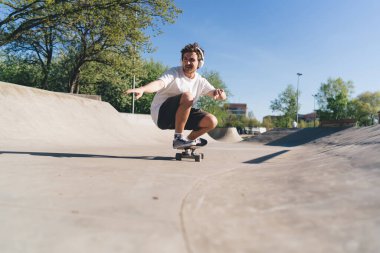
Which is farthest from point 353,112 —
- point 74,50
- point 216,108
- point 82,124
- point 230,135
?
point 82,124

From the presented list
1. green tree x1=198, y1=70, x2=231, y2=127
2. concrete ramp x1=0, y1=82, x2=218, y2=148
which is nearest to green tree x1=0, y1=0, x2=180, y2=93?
concrete ramp x1=0, y1=82, x2=218, y2=148

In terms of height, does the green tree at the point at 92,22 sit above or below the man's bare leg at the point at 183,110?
above

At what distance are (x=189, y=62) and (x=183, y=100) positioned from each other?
646 mm

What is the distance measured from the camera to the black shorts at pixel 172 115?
13.3 feet

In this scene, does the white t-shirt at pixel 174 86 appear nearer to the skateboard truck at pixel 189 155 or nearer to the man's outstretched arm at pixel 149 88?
the man's outstretched arm at pixel 149 88

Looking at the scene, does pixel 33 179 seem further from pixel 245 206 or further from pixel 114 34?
pixel 114 34

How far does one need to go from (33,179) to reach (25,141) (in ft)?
16.0

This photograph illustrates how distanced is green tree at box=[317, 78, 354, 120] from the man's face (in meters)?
48.3

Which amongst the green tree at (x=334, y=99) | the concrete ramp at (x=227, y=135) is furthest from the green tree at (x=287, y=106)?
the concrete ramp at (x=227, y=135)

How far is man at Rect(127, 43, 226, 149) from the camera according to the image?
3.99m

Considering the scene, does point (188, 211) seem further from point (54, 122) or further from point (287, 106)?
point (287, 106)

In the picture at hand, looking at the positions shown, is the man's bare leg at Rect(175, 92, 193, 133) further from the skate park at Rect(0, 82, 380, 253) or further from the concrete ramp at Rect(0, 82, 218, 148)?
the concrete ramp at Rect(0, 82, 218, 148)

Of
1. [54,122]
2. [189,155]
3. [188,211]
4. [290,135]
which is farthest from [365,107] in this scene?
[188,211]

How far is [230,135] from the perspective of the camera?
25922 mm
